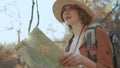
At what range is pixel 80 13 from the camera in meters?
1.90

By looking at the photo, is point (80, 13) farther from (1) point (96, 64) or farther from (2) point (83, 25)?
(1) point (96, 64)

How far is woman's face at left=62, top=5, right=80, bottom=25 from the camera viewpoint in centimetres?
184

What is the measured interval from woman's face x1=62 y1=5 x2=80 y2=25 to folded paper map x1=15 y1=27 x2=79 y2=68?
397 millimetres

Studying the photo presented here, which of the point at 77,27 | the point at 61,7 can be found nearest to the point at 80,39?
the point at 77,27

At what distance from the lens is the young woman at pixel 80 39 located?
5.00 ft

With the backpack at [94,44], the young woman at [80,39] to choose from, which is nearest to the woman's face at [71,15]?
the young woman at [80,39]

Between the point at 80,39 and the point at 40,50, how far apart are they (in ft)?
1.31

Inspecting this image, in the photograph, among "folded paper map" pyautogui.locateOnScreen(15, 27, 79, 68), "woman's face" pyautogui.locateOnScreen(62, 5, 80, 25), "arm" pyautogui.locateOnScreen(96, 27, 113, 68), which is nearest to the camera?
"folded paper map" pyautogui.locateOnScreen(15, 27, 79, 68)

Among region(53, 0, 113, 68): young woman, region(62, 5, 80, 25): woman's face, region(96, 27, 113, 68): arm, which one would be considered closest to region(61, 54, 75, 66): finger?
region(53, 0, 113, 68): young woman

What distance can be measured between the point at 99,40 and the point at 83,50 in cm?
10

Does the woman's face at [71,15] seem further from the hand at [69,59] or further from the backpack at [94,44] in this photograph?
the hand at [69,59]

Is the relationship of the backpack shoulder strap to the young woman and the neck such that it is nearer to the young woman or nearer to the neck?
the young woman

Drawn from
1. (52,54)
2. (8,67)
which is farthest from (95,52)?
(8,67)

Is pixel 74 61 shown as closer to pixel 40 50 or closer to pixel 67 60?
pixel 67 60
